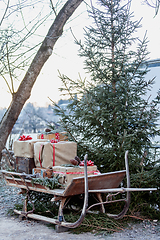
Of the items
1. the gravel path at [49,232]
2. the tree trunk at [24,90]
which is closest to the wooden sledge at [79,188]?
the gravel path at [49,232]

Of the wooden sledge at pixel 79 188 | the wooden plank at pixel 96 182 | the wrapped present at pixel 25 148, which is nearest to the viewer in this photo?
the wooden sledge at pixel 79 188

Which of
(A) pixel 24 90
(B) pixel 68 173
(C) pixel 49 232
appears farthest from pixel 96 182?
(A) pixel 24 90

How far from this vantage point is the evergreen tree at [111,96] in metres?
4.93

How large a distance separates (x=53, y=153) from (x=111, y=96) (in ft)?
5.39

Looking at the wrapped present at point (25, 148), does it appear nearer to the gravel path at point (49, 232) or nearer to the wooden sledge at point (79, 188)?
the wooden sledge at point (79, 188)

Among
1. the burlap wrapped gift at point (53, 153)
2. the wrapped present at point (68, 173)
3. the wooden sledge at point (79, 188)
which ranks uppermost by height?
the burlap wrapped gift at point (53, 153)

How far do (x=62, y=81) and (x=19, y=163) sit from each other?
6.46 feet

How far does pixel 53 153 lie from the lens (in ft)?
15.4

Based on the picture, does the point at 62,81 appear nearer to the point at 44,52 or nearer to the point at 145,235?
the point at 44,52

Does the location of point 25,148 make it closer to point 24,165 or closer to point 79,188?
point 24,165

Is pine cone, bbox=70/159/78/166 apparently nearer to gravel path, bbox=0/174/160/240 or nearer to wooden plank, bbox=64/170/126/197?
wooden plank, bbox=64/170/126/197

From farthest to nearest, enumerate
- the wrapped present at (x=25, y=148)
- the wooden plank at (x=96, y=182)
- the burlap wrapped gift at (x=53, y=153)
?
the wrapped present at (x=25, y=148), the burlap wrapped gift at (x=53, y=153), the wooden plank at (x=96, y=182)

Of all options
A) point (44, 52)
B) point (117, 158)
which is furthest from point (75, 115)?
point (44, 52)

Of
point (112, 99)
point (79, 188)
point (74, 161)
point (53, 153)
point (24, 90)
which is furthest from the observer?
point (24, 90)
